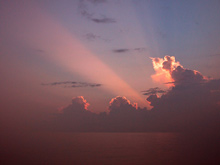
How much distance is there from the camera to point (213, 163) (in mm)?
111000

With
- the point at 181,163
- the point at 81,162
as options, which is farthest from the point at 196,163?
the point at 81,162

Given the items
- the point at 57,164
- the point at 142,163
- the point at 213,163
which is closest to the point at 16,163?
the point at 57,164

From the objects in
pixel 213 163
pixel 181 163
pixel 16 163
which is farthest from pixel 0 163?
pixel 213 163

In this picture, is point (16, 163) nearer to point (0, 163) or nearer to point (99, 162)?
point (0, 163)

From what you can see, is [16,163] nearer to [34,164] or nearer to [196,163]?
[34,164]

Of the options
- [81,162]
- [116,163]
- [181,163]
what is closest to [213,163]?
[181,163]

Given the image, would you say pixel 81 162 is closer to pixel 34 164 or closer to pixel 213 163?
pixel 34 164

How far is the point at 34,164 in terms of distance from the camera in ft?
366

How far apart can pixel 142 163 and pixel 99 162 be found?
23.9 metres

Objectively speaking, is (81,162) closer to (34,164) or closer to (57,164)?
(57,164)

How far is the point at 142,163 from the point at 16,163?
6921 centimetres

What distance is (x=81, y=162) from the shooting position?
115438mm

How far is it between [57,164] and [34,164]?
503 inches

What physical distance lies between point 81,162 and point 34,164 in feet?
83.0
